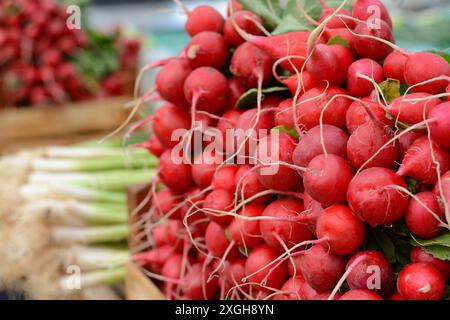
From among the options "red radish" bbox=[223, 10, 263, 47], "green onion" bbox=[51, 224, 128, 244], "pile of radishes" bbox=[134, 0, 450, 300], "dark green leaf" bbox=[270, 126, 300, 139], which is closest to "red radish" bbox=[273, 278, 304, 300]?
"pile of radishes" bbox=[134, 0, 450, 300]

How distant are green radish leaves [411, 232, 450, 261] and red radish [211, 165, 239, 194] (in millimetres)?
330

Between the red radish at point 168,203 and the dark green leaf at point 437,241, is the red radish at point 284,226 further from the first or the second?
the red radish at point 168,203

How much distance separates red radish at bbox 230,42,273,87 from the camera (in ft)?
2.99

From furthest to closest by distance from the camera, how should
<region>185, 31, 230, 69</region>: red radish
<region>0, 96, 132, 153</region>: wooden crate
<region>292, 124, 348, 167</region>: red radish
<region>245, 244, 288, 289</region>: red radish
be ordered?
<region>0, 96, 132, 153</region>: wooden crate, <region>185, 31, 230, 69</region>: red radish, <region>245, 244, 288, 289</region>: red radish, <region>292, 124, 348, 167</region>: red radish

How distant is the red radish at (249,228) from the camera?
864mm

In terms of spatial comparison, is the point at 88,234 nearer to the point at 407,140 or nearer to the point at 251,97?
the point at 251,97

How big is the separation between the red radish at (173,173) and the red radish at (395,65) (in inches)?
16.4

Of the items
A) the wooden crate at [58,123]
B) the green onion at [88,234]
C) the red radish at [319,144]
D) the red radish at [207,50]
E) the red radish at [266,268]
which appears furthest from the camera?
the wooden crate at [58,123]

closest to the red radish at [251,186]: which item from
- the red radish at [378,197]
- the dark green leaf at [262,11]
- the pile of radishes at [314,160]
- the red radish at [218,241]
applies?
the pile of radishes at [314,160]

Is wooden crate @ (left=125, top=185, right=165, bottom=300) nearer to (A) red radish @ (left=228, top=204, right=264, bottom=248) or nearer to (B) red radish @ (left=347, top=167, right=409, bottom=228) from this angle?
(A) red radish @ (left=228, top=204, right=264, bottom=248)
